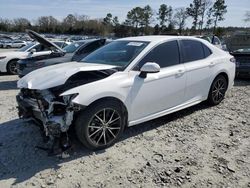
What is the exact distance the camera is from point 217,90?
20.4 feet

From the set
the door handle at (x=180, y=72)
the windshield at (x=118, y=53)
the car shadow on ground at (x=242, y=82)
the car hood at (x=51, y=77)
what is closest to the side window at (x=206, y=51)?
the door handle at (x=180, y=72)

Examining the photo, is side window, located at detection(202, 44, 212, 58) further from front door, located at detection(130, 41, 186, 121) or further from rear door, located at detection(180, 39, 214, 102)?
front door, located at detection(130, 41, 186, 121)

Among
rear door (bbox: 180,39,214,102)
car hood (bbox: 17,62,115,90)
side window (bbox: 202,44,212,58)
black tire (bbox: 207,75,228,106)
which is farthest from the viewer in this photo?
black tire (bbox: 207,75,228,106)

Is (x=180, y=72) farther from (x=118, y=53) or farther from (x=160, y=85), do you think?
(x=118, y=53)

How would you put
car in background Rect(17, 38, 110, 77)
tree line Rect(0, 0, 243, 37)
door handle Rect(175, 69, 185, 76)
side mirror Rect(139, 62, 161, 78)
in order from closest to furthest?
side mirror Rect(139, 62, 161, 78), door handle Rect(175, 69, 185, 76), car in background Rect(17, 38, 110, 77), tree line Rect(0, 0, 243, 37)

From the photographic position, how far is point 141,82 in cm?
441

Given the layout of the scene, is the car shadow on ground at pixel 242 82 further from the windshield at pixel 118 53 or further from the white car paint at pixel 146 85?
the windshield at pixel 118 53

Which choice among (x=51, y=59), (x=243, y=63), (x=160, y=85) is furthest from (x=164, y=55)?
(x=243, y=63)

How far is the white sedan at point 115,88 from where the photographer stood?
12.5ft

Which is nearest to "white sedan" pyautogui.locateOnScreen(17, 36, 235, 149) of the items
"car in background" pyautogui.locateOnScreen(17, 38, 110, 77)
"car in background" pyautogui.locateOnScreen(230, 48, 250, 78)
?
"car in background" pyautogui.locateOnScreen(17, 38, 110, 77)

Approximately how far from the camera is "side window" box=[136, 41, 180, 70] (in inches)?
184

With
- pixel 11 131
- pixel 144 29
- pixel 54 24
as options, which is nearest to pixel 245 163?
pixel 11 131

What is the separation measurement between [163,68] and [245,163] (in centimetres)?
198

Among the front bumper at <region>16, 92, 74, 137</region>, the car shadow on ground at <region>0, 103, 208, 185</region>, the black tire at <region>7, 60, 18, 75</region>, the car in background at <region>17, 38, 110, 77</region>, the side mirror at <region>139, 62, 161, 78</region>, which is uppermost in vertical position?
the side mirror at <region>139, 62, 161, 78</region>
